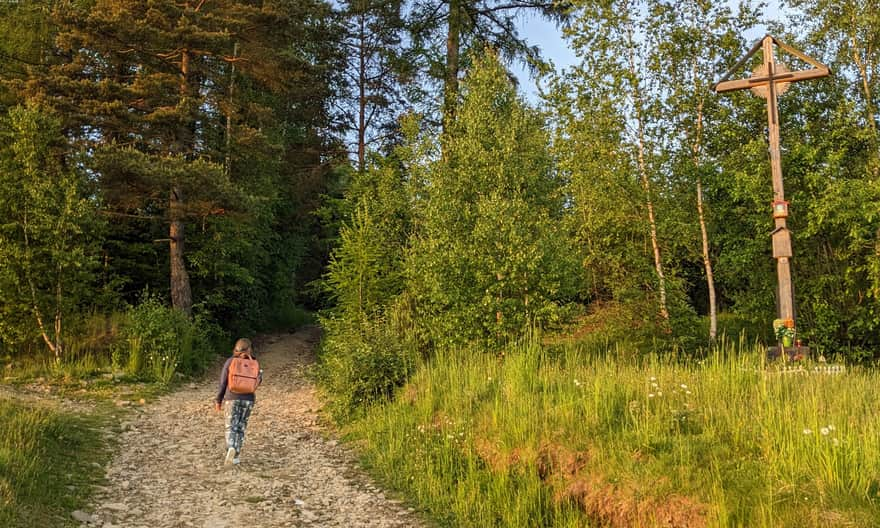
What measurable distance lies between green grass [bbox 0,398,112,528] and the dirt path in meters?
0.28

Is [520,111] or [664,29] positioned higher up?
[664,29]

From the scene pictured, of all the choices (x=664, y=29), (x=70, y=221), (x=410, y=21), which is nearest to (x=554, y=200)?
(x=664, y=29)

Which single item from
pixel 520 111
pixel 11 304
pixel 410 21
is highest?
pixel 410 21

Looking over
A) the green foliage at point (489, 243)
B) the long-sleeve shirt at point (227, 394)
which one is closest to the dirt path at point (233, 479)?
the long-sleeve shirt at point (227, 394)

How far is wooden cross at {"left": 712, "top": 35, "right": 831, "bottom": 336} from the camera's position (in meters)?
9.19

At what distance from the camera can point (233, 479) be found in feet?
25.1

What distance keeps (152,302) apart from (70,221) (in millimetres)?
3206

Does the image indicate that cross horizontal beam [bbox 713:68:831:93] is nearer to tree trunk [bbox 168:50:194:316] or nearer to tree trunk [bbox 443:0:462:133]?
tree trunk [bbox 443:0:462:133]

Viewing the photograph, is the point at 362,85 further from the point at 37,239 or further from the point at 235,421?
the point at 235,421

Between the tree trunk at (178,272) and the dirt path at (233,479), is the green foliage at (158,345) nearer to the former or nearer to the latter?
the tree trunk at (178,272)

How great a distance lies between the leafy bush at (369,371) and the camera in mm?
10797

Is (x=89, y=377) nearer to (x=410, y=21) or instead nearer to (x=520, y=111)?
(x=520, y=111)

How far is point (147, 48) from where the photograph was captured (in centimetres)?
1742

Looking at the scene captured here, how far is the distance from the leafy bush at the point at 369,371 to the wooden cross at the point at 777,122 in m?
6.37
